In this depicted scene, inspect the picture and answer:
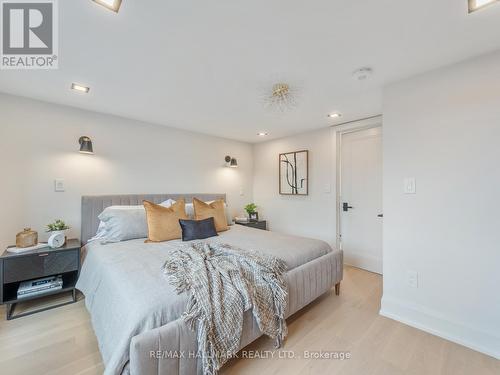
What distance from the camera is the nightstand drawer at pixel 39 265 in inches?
78.3

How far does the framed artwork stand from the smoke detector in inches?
72.9

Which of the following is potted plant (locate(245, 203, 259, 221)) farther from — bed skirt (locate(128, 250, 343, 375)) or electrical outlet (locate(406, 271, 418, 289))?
bed skirt (locate(128, 250, 343, 375))

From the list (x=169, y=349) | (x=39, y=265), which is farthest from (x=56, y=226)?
(x=169, y=349)

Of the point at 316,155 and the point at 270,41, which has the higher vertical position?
the point at 270,41

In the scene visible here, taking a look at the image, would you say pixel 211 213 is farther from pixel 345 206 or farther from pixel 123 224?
pixel 345 206

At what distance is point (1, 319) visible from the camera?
6.55 feet

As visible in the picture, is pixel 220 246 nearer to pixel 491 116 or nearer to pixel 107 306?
pixel 107 306

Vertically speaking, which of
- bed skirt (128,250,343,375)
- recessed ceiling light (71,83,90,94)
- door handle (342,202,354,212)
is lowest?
bed skirt (128,250,343,375)

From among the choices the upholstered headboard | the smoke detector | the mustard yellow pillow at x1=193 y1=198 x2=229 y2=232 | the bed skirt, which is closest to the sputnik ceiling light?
the smoke detector

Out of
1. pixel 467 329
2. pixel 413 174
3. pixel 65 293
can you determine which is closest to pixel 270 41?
pixel 413 174

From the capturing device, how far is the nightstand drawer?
6.53 ft

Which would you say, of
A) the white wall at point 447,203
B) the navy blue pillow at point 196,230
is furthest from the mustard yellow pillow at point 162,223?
the white wall at point 447,203

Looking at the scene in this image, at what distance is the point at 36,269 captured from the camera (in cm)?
210

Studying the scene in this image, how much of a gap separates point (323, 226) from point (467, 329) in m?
1.99
